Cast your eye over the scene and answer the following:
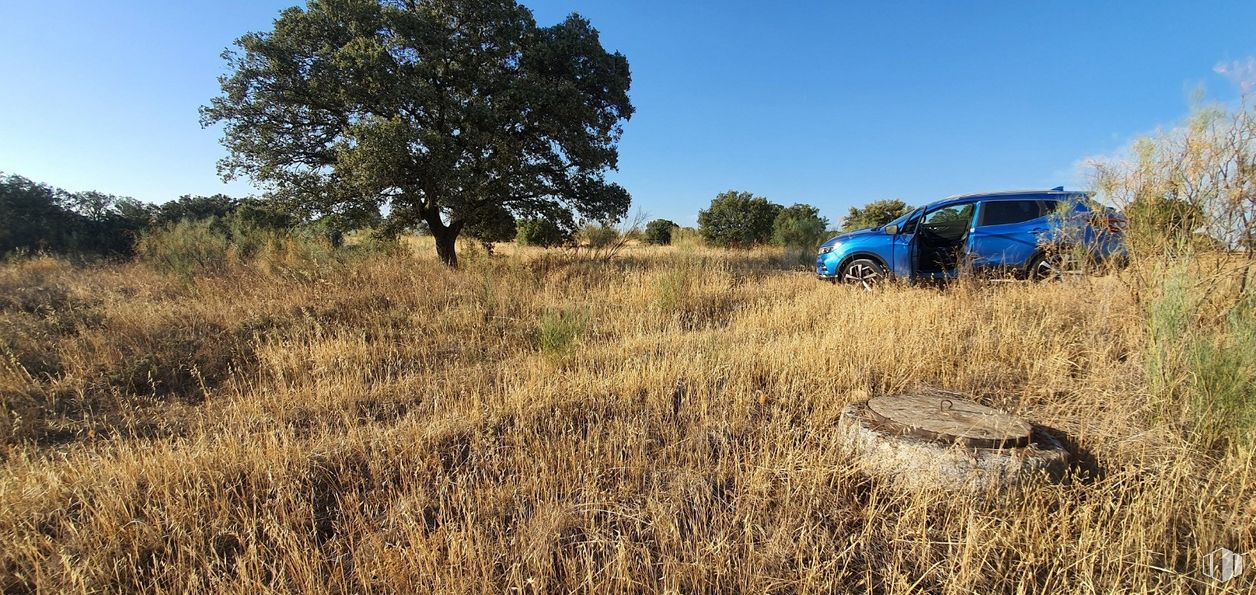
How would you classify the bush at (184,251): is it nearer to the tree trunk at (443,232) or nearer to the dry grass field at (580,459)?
the dry grass field at (580,459)

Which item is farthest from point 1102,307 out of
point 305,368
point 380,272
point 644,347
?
point 380,272

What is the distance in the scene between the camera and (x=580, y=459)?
2463mm

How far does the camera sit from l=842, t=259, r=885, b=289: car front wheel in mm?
7598

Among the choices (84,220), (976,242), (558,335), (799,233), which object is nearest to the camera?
(558,335)

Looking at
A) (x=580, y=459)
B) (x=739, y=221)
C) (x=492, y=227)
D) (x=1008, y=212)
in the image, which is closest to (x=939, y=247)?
(x=1008, y=212)

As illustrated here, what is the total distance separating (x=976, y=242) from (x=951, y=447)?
634cm

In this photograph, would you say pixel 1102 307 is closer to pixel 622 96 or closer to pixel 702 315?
pixel 702 315

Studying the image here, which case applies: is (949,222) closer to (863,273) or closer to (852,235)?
(852,235)

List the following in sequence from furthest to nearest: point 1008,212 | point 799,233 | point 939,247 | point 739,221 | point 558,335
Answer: point 739,221 < point 799,233 < point 939,247 < point 1008,212 < point 558,335

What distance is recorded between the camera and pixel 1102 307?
14.4 feet

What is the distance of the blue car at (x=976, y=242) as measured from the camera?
573 centimetres

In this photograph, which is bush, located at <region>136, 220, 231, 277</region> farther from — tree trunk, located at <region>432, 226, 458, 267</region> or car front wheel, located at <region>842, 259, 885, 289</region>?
car front wheel, located at <region>842, 259, 885, 289</region>

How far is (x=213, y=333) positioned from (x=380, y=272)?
320cm
